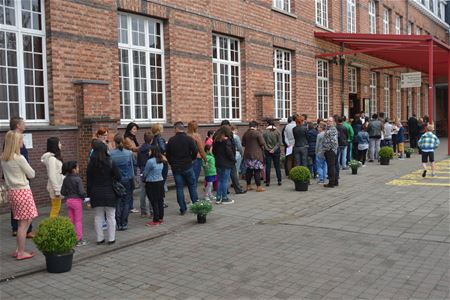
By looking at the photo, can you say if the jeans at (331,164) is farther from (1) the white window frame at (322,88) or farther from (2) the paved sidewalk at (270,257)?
(1) the white window frame at (322,88)

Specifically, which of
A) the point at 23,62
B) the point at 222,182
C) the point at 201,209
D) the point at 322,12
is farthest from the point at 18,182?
the point at 322,12

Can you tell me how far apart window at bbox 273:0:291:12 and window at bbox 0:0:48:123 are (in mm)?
10094

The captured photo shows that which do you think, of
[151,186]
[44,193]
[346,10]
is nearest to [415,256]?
[151,186]

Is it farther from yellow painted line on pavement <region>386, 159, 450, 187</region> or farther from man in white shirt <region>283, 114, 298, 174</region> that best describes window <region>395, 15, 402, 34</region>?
man in white shirt <region>283, 114, 298, 174</region>

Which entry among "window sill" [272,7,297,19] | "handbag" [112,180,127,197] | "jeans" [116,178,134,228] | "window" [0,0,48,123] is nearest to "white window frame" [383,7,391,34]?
"window sill" [272,7,297,19]

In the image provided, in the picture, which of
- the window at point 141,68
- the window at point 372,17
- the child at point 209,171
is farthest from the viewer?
the window at point 372,17

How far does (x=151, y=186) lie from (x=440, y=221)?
5.01m

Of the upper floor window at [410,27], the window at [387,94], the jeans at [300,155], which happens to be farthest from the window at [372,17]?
the jeans at [300,155]

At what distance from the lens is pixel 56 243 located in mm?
5914

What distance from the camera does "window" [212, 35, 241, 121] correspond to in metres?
14.9

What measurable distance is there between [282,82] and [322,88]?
3492 millimetres

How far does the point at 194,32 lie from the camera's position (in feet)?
44.3

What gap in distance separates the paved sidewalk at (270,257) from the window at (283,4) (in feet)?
33.0

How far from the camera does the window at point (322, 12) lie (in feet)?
68.6
